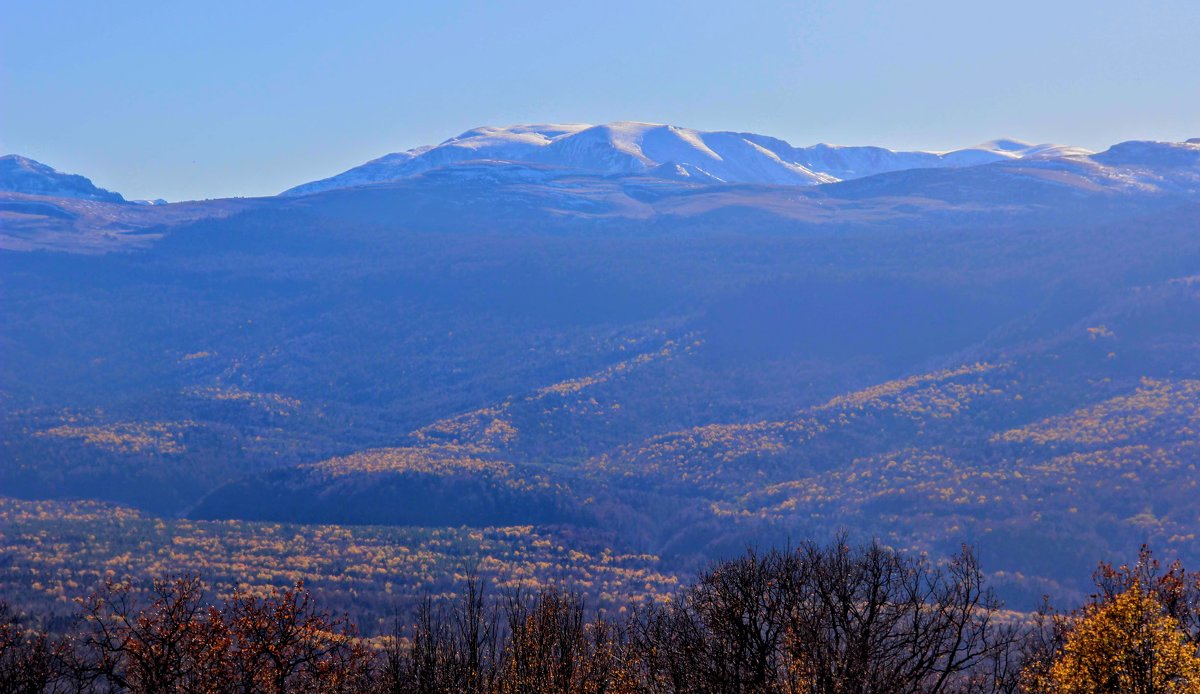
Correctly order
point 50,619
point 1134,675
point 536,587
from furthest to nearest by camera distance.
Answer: point 536,587 → point 50,619 → point 1134,675

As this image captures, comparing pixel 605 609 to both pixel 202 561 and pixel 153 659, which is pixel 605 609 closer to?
pixel 202 561

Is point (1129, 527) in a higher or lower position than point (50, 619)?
higher

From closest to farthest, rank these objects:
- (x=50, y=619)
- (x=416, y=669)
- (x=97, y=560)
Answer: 1. (x=416, y=669)
2. (x=50, y=619)
3. (x=97, y=560)

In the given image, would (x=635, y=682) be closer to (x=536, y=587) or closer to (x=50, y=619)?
(x=50, y=619)

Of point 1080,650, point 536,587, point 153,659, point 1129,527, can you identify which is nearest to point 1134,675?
point 1080,650

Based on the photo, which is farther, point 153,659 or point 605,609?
point 605,609

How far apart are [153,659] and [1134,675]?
31277 millimetres

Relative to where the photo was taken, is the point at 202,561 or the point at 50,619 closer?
the point at 50,619

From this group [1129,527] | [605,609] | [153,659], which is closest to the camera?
[153,659]

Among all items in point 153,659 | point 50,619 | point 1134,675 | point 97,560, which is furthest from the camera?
point 97,560

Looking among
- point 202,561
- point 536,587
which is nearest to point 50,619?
point 202,561

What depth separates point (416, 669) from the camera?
126 ft

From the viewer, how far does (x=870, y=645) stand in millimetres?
39156

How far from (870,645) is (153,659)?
24.6 meters
